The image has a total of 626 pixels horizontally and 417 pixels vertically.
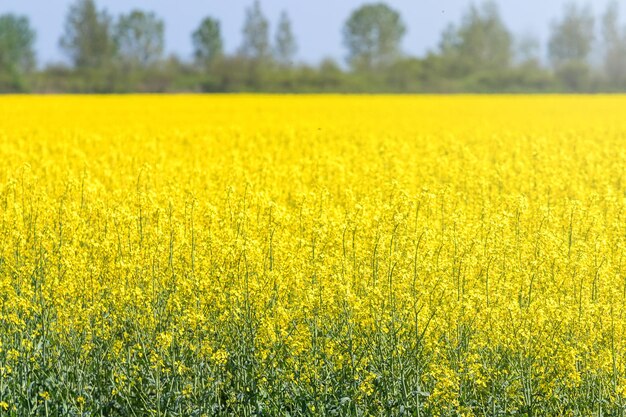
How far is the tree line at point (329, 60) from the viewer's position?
64938 mm

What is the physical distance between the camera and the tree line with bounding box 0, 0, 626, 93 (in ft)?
213

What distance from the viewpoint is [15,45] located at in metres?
104

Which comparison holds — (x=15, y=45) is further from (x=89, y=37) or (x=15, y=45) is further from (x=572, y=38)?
(x=572, y=38)

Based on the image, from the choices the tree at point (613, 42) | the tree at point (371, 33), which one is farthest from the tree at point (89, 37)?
the tree at point (613, 42)

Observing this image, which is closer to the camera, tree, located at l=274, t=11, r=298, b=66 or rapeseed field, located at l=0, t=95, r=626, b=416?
rapeseed field, located at l=0, t=95, r=626, b=416

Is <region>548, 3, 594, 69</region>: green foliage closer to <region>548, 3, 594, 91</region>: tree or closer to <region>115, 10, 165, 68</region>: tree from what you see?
<region>548, 3, 594, 91</region>: tree

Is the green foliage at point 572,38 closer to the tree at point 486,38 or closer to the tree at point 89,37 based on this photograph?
the tree at point 486,38

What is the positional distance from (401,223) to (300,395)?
2033mm

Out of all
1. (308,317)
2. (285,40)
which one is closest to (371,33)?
(285,40)

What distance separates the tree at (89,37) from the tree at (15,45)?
4.85m

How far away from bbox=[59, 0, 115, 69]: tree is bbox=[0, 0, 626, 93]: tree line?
0.12 m

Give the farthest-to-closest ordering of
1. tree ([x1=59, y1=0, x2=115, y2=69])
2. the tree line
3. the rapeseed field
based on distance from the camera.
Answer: tree ([x1=59, y1=0, x2=115, y2=69]) → the tree line → the rapeseed field

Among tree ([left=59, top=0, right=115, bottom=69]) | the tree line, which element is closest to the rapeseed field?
the tree line

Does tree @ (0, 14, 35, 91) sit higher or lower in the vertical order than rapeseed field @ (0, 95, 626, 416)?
higher
